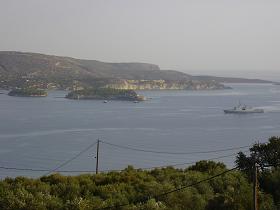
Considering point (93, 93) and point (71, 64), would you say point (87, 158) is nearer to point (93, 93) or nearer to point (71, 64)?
point (93, 93)

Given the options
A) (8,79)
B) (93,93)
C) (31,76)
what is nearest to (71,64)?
(31,76)

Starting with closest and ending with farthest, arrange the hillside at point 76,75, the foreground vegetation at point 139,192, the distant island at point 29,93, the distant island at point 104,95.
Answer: the foreground vegetation at point 139,192 < the distant island at point 104,95 < the distant island at point 29,93 < the hillside at point 76,75

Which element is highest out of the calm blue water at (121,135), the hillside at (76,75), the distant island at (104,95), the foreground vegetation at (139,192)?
the hillside at (76,75)

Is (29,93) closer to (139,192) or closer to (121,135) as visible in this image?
(121,135)

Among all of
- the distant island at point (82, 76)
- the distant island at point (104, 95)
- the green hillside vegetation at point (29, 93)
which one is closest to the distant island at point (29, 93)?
the green hillside vegetation at point (29, 93)

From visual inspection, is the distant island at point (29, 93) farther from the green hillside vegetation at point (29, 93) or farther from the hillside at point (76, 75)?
the hillside at point (76, 75)

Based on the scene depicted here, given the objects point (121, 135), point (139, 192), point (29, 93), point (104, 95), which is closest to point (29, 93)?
point (29, 93)

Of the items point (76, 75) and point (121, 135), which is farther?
point (76, 75)
